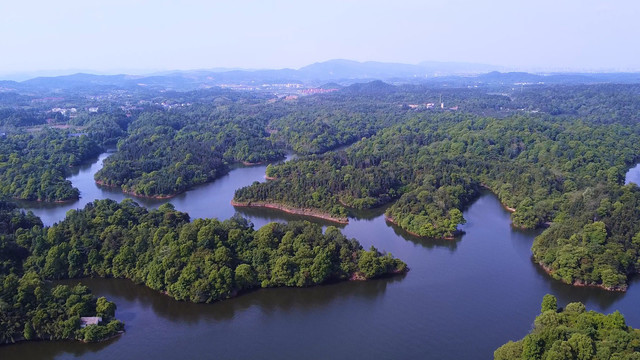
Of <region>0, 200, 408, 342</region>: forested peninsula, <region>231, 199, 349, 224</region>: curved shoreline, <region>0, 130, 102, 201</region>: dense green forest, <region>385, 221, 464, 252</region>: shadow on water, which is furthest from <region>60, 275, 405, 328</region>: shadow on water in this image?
<region>0, 130, 102, 201</region>: dense green forest

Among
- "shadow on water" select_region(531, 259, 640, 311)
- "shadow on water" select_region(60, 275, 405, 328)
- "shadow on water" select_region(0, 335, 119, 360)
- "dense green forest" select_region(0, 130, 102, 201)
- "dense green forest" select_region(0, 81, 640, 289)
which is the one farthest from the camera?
"dense green forest" select_region(0, 130, 102, 201)

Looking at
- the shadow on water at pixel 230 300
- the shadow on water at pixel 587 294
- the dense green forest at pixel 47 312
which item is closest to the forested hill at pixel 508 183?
the shadow on water at pixel 587 294

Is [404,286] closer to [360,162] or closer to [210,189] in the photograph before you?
[360,162]

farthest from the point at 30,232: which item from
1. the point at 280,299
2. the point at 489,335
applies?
the point at 489,335

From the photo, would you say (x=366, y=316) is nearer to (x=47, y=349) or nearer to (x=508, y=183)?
(x=47, y=349)

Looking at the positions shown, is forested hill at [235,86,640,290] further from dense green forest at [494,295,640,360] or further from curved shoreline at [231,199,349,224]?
dense green forest at [494,295,640,360]

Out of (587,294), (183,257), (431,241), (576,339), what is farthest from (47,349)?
(587,294)
